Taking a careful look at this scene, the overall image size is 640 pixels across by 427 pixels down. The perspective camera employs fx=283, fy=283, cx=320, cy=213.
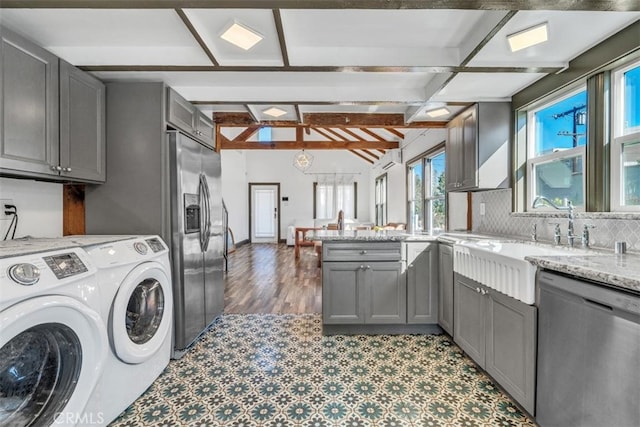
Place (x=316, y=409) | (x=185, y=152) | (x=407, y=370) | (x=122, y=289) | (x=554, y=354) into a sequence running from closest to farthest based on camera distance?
(x=554, y=354)
(x=122, y=289)
(x=316, y=409)
(x=407, y=370)
(x=185, y=152)

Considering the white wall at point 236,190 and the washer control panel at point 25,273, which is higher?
the white wall at point 236,190

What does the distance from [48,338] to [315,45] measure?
2157mm

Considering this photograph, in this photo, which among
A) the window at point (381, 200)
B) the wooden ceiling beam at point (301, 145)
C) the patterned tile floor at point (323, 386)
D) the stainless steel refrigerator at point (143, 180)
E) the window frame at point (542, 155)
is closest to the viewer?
the patterned tile floor at point (323, 386)

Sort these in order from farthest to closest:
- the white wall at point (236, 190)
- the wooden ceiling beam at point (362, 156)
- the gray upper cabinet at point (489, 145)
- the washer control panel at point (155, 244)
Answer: the wooden ceiling beam at point (362, 156)
the white wall at point (236, 190)
the gray upper cabinet at point (489, 145)
the washer control panel at point (155, 244)

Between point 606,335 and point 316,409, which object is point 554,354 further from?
point 316,409

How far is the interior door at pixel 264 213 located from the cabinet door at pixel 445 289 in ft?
23.8

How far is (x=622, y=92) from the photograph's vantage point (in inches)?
69.2

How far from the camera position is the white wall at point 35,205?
5.85 ft

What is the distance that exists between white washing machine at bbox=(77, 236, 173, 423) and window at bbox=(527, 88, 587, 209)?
118 inches

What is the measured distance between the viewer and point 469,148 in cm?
274

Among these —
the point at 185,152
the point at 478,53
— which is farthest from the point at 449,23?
the point at 185,152

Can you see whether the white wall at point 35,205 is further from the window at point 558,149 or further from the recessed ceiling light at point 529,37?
the window at point 558,149

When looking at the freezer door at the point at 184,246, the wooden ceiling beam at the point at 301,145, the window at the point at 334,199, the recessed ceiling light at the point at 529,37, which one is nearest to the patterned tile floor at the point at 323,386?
the freezer door at the point at 184,246

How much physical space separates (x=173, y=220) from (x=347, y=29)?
1.81 m
